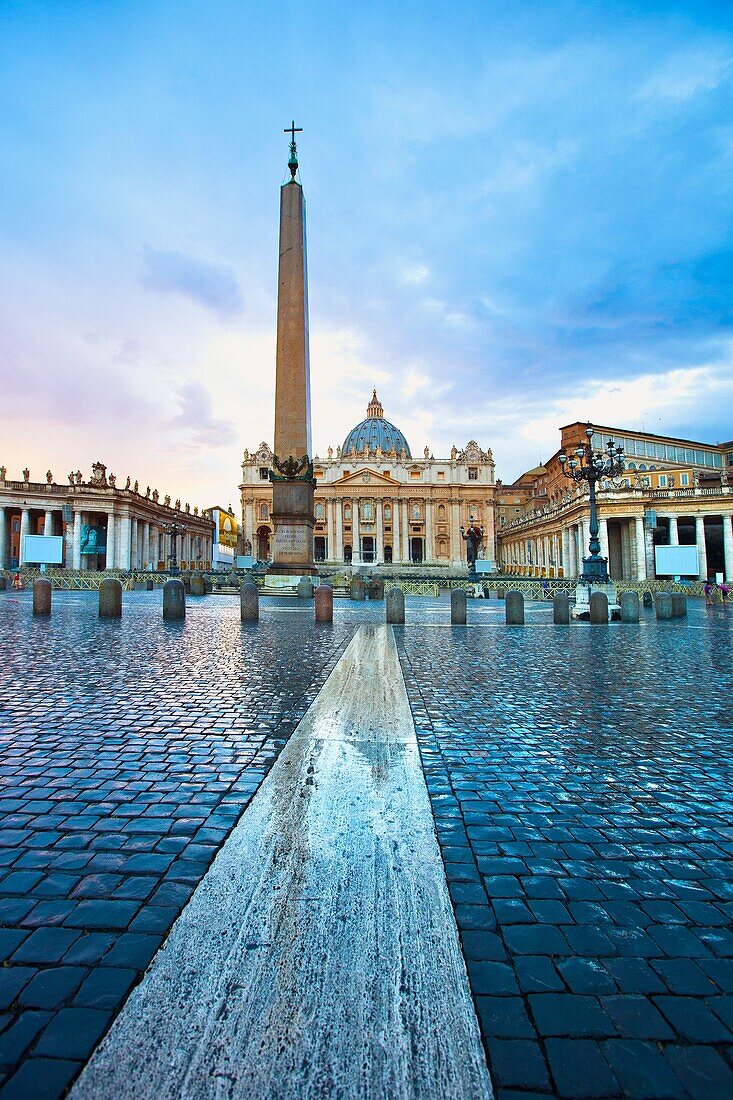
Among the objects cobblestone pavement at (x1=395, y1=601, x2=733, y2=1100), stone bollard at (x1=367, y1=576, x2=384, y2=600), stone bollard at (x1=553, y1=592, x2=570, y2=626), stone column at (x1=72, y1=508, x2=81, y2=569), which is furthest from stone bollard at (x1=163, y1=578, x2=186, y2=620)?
stone column at (x1=72, y1=508, x2=81, y2=569)

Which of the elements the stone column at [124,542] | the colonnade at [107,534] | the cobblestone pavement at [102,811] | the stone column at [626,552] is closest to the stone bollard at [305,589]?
the cobblestone pavement at [102,811]

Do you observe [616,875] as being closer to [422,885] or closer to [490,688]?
[422,885]

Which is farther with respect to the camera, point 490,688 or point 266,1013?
point 490,688

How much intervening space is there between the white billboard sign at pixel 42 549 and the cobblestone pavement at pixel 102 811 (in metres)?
30.9

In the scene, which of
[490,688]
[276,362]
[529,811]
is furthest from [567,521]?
[529,811]

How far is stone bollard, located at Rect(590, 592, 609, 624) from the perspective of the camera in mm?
16609

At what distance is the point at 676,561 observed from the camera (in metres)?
28.0

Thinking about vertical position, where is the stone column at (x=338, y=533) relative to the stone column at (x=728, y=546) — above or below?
above

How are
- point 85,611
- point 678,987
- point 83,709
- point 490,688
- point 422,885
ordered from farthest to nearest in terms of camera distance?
point 85,611
point 490,688
point 83,709
point 422,885
point 678,987

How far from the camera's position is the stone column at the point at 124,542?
199ft

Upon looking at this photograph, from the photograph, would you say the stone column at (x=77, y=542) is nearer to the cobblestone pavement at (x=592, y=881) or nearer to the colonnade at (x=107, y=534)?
the colonnade at (x=107, y=534)

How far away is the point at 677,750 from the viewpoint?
4344 mm

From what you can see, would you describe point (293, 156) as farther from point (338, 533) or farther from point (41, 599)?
point (338, 533)

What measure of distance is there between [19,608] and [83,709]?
15.6m
